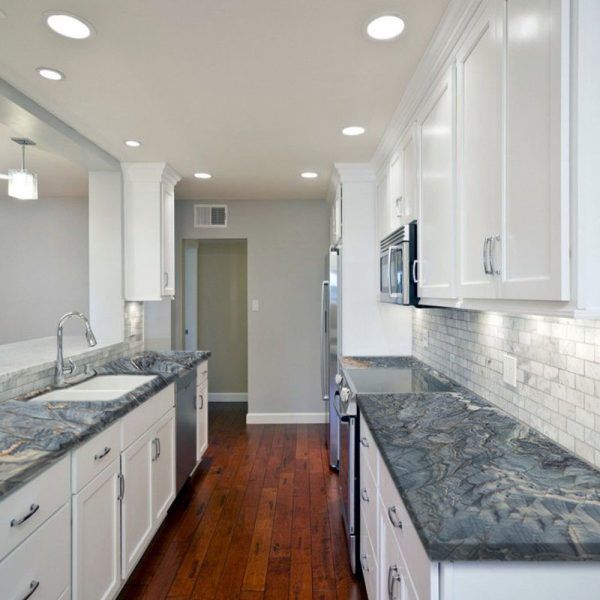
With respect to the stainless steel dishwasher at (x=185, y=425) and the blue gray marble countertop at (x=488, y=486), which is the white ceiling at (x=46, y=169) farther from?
the blue gray marble countertop at (x=488, y=486)

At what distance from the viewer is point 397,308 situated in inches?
137

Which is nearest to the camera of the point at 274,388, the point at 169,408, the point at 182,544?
the point at 182,544

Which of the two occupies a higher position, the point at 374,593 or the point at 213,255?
the point at 213,255

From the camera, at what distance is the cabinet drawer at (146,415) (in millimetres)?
2160

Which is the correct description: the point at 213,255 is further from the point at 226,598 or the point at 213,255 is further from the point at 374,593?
the point at 374,593

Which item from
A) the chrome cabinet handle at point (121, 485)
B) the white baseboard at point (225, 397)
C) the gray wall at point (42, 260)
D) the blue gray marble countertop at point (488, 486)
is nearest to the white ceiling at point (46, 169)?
the gray wall at point (42, 260)

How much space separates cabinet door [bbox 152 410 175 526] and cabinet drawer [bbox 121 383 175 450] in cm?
7

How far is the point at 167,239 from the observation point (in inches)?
149

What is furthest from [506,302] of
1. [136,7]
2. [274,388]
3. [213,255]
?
[213,255]

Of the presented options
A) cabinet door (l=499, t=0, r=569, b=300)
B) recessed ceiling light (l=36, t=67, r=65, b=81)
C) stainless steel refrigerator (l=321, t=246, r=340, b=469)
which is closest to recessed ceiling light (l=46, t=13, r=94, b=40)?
recessed ceiling light (l=36, t=67, r=65, b=81)

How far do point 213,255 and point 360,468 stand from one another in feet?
13.6

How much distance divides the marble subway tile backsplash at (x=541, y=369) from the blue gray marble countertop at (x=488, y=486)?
63mm

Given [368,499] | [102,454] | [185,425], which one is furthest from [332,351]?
[102,454]

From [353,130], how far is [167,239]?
184 centimetres
